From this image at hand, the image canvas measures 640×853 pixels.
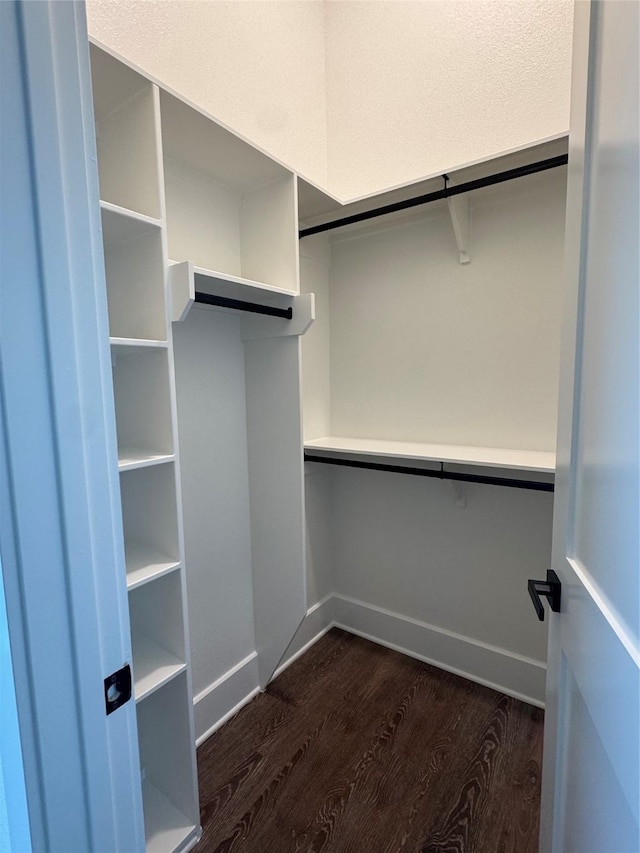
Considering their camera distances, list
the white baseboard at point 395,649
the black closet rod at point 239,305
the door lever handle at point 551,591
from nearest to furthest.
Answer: the door lever handle at point 551,591
the black closet rod at point 239,305
the white baseboard at point 395,649

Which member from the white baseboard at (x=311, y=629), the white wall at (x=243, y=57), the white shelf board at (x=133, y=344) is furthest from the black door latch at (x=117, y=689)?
the white baseboard at (x=311, y=629)

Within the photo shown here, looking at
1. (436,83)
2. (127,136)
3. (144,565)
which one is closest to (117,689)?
(144,565)

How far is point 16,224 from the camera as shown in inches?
19.3

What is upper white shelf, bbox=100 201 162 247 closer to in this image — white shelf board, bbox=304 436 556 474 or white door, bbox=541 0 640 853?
white door, bbox=541 0 640 853

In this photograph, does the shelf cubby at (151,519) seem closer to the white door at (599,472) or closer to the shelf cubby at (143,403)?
the shelf cubby at (143,403)

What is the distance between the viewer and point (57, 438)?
53 centimetres

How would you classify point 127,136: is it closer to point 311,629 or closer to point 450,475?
point 450,475

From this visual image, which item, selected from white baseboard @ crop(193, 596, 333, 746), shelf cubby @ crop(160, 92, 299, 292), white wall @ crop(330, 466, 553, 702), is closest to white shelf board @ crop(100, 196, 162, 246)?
shelf cubby @ crop(160, 92, 299, 292)

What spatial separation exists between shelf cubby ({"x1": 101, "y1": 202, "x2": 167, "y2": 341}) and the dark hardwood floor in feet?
5.31

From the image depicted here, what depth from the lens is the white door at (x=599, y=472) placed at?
0.57 metres

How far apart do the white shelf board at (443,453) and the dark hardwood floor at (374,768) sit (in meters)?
1.10

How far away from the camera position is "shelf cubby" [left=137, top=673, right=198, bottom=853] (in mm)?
1336

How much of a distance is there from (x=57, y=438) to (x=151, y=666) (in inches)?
42.0

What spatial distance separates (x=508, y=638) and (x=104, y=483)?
200cm
